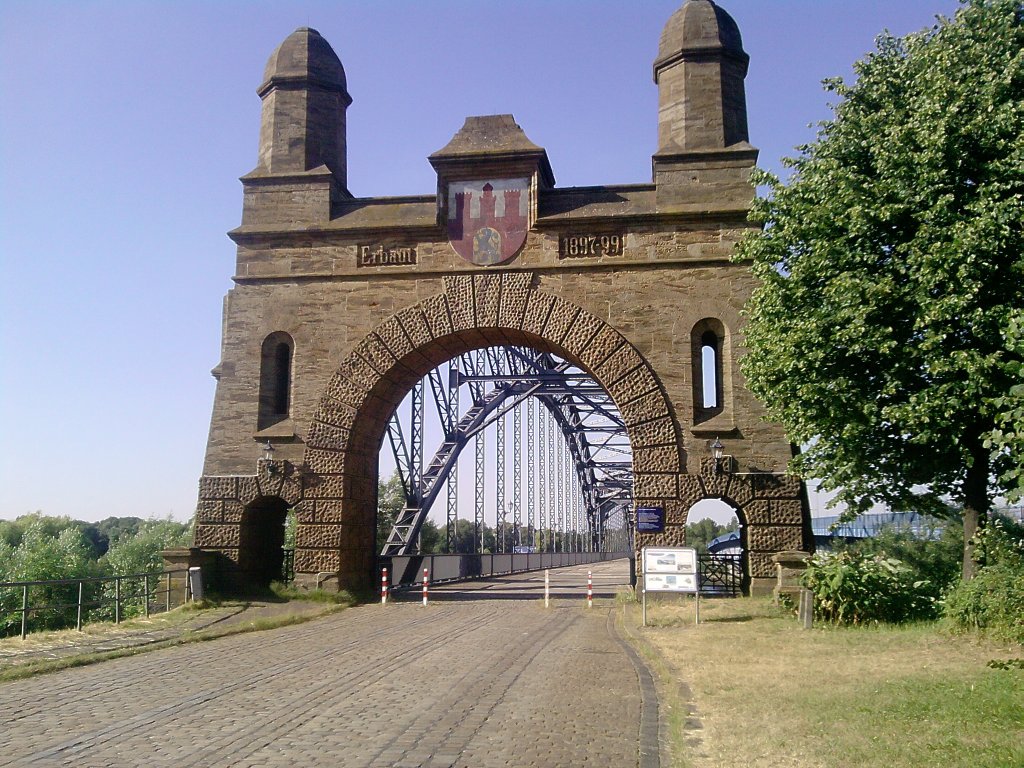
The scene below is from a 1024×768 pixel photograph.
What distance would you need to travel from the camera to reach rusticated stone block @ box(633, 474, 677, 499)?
1858cm

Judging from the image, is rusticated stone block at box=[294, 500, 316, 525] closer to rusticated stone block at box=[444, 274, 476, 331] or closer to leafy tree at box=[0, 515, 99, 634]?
rusticated stone block at box=[444, 274, 476, 331]

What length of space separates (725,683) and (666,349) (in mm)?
10833

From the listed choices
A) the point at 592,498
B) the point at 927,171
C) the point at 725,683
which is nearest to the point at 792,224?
the point at 927,171

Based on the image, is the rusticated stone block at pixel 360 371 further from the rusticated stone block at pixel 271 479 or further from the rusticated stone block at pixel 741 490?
the rusticated stone block at pixel 741 490

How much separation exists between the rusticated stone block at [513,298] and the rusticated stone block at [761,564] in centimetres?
660

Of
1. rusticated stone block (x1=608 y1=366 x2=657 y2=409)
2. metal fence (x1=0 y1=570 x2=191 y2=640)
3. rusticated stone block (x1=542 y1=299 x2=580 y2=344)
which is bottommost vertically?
metal fence (x1=0 y1=570 x2=191 y2=640)

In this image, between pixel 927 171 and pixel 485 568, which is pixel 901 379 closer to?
pixel 927 171

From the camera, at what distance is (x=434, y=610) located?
18.1 meters

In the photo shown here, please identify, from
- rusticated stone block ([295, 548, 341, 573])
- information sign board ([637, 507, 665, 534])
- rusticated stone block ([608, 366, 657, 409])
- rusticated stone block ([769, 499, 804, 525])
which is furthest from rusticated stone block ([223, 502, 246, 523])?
rusticated stone block ([769, 499, 804, 525])

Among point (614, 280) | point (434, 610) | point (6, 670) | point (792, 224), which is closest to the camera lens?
point (6, 670)

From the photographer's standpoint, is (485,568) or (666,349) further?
(485,568)

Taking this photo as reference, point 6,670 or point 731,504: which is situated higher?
point 731,504

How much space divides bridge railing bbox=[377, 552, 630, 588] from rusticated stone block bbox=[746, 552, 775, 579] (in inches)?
337

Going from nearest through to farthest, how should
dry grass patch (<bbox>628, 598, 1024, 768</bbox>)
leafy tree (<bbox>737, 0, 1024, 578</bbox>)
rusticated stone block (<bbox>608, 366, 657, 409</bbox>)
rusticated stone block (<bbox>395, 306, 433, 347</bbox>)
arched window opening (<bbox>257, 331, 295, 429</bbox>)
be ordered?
1. dry grass patch (<bbox>628, 598, 1024, 768</bbox>)
2. leafy tree (<bbox>737, 0, 1024, 578</bbox>)
3. rusticated stone block (<bbox>608, 366, 657, 409</bbox>)
4. rusticated stone block (<bbox>395, 306, 433, 347</bbox>)
5. arched window opening (<bbox>257, 331, 295, 429</bbox>)
